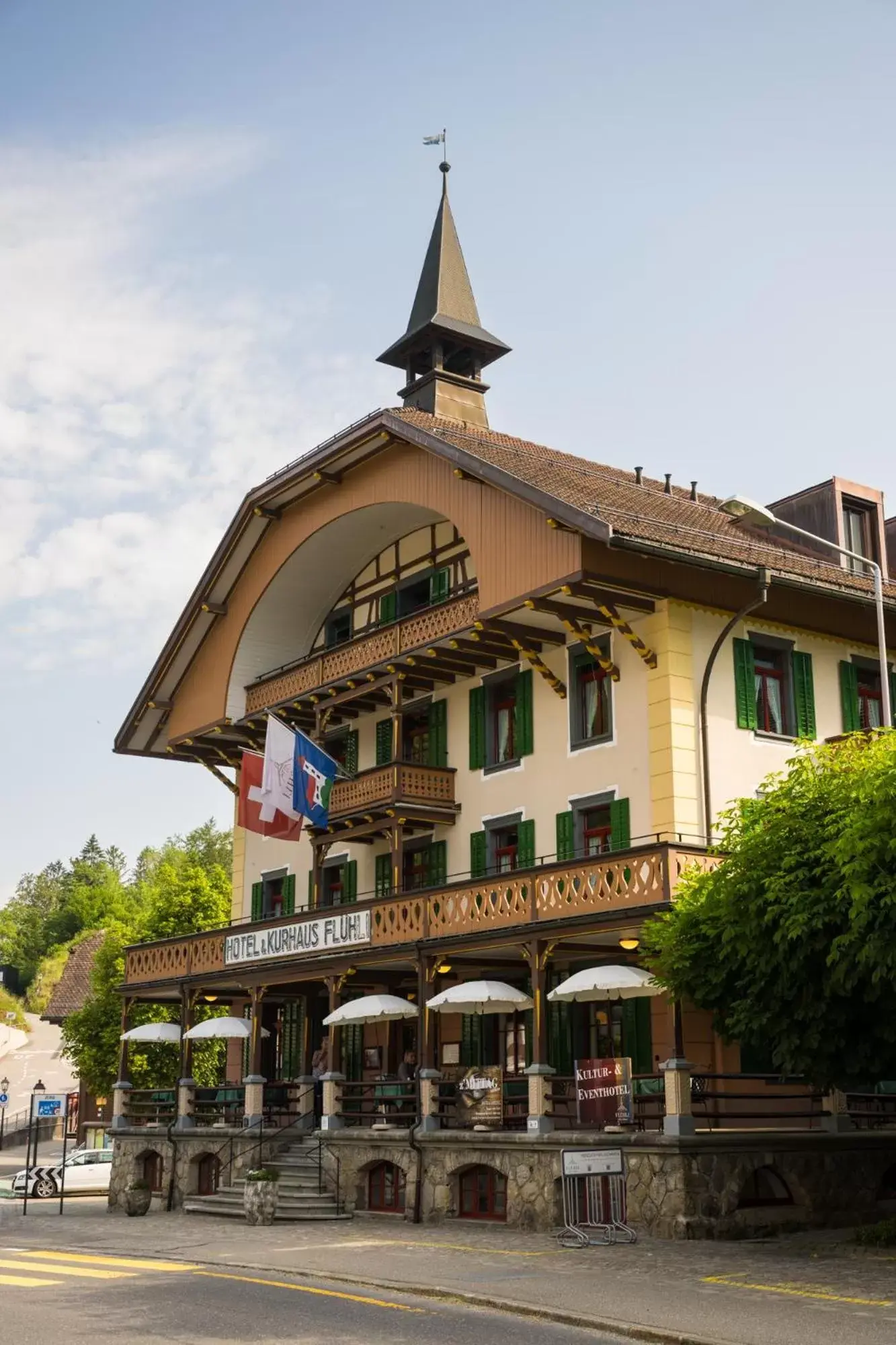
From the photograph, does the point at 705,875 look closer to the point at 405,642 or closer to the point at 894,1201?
the point at 894,1201

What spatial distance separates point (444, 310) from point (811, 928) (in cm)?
2387

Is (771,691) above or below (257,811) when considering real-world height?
above

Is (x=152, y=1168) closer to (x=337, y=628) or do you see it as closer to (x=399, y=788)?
(x=399, y=788)

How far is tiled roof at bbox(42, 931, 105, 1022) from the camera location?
219 feet

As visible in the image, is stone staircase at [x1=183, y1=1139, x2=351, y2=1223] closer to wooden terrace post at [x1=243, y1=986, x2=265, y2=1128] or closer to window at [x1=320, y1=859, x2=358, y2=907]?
wooden terrace post at [x1=243, y1=986, x2=265, y2=1128]

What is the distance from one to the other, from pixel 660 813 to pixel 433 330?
16823mm

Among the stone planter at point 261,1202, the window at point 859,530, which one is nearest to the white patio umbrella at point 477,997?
the stone planter at point 261,1202

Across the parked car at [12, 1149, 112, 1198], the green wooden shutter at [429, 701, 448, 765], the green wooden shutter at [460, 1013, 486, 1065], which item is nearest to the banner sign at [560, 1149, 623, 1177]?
the green wooden shutter at [460, 1013, 486, 1065]

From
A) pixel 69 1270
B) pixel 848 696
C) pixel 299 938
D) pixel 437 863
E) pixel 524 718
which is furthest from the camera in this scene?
pixel 437 863

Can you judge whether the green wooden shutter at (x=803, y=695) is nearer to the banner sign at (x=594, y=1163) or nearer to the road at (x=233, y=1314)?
the banner sign at (x=594, y=1163)

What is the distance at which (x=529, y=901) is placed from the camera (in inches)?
925

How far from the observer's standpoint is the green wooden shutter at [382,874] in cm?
3125

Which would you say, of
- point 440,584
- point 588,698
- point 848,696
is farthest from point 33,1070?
point 848,696

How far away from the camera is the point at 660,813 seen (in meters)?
24.5
